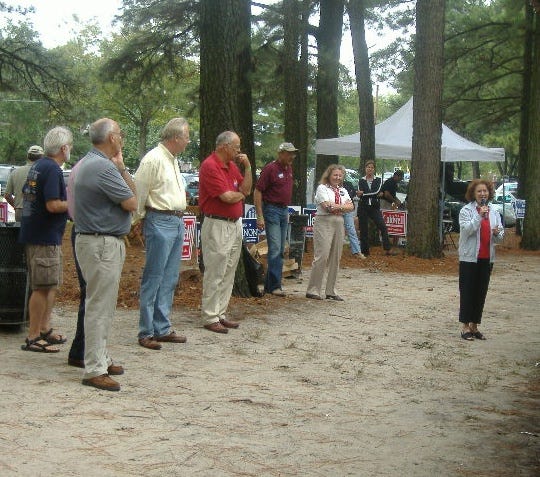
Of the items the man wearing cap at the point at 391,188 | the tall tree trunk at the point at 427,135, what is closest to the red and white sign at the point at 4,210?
the tall tree trunk at the point at 427,135

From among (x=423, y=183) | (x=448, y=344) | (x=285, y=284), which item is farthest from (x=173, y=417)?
(x=423, y=183)

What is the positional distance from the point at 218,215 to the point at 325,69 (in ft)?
43.5

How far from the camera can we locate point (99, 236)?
7.11 meters

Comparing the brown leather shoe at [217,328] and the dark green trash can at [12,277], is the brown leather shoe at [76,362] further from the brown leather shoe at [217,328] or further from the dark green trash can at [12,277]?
the brown leather shoe at [217,328]

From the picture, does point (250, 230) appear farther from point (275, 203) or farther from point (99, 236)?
point (99, 236)

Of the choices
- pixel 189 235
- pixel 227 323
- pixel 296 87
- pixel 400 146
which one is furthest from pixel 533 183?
pixel 227 323

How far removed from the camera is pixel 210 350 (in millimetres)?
9070

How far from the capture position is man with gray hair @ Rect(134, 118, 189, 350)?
8.88 m

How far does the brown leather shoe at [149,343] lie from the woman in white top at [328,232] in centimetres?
432

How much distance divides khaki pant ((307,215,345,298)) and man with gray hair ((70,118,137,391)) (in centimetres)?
596

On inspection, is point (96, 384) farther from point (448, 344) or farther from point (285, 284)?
point (285, 284)

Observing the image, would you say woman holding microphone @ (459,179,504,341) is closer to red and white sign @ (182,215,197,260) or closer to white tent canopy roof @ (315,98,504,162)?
red and white sign @ (182,215,197,260)

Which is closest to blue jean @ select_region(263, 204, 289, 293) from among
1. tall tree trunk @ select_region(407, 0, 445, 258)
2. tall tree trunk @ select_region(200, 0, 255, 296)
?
tall tree trunk @ select_region(200, 0, 255, 296)

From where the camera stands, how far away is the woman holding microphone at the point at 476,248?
406 inches
